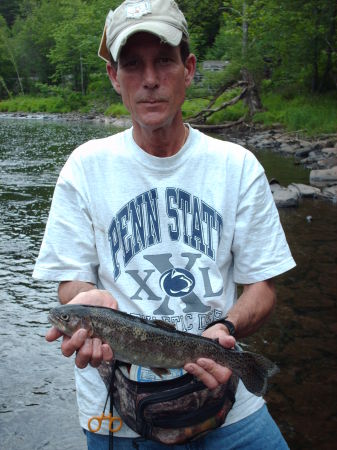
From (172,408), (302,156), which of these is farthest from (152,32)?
(302,156)

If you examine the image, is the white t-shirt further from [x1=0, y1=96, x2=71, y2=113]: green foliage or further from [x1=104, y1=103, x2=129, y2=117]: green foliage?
[x1=0, y1=96, x2=71, y2=113]: green foliage

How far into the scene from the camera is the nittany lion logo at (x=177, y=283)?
7.72ft

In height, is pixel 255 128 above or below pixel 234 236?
Answer: below

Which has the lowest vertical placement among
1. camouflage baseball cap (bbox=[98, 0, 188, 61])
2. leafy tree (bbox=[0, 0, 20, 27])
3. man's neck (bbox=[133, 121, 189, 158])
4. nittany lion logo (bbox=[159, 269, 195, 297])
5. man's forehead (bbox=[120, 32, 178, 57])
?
nittany lion logo (bbox=[159, 269, 195, 297])

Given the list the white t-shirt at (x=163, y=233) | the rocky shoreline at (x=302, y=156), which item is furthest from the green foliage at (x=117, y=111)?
the white t-shirt at (x=163, y=233)

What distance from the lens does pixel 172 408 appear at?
7.22 feet

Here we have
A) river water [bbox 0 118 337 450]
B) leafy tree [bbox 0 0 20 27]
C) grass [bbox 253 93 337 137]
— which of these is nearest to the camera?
river water [bbox 0 118 337 450]

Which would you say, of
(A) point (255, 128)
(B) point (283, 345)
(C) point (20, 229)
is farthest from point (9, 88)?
(B) point (283, 345)

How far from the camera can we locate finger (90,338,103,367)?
223 cm

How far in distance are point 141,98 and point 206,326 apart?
106 centimetres

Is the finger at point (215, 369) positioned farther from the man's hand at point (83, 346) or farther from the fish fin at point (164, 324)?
the man's hand at point (83, 346)

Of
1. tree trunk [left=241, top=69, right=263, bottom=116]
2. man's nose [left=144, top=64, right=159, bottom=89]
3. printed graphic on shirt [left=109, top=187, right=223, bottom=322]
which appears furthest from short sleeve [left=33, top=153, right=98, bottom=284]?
tree trunk [left=241, top=69, right=263, bottom=116]

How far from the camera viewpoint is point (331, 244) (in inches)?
418

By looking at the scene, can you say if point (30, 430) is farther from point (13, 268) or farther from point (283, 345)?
point (13, 268)
